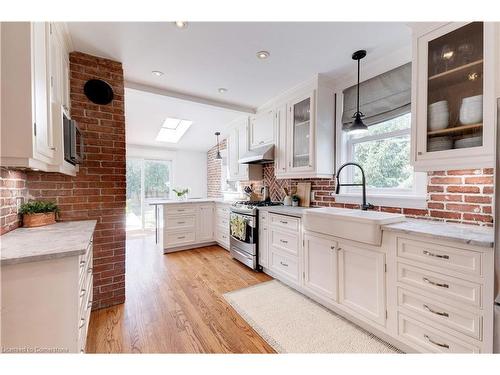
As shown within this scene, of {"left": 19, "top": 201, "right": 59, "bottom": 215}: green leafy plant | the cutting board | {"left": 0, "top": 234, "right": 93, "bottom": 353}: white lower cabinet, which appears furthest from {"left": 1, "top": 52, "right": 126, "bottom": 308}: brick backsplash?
the cutting board

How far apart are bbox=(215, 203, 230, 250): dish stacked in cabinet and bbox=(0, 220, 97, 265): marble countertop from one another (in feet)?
8.27

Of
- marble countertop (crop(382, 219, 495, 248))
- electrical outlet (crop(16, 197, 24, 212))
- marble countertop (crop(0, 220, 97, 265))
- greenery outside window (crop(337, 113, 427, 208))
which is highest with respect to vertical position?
greenery outside window (crop(337, 113, 427, 208))

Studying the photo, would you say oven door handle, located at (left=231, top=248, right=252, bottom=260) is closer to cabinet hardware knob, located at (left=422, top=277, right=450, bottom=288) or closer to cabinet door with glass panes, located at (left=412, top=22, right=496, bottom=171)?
cabinet hardware knob, located at (left=422, top=277, right=450, bottom=288)

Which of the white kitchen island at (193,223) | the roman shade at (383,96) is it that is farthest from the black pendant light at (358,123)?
the white kitchen island at (193,223)

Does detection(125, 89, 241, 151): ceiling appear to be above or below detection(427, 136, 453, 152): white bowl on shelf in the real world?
above

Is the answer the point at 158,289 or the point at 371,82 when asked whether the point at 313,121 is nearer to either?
the point at 371,82

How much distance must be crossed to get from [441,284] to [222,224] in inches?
130

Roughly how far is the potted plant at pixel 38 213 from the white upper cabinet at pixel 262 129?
8.87 ft

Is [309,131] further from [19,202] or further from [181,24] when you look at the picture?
[19,202]

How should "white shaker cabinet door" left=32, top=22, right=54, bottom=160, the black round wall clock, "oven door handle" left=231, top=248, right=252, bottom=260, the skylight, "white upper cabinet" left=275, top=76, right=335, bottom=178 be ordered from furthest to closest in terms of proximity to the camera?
1. the skylight
2. "oven door handle" left=231, top=248, right=252, bottom=260
3. "white upper cabinet" left=275, top=76, right=335, bottom=178
4. the black round wall clock
5. "white shaker cabinet door" left=32, top=22, right=54, bottom=160

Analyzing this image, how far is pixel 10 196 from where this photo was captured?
1615 millimetres

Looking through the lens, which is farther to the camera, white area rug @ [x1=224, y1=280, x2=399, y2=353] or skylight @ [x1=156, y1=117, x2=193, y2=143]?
skylight @ [x1=156, y1=117, x2=193, y2=143]

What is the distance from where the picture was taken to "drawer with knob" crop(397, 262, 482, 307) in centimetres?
128
